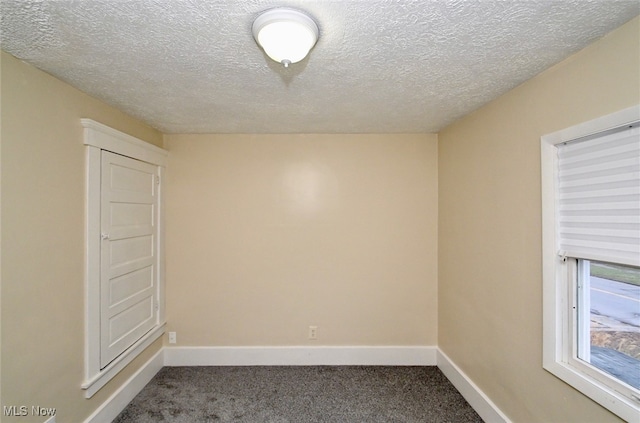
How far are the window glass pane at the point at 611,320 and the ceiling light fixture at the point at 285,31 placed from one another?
5.82 ft

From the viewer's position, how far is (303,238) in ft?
9.62

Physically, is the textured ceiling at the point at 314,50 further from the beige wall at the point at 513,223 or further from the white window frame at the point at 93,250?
the white window frame at the point at 93,250

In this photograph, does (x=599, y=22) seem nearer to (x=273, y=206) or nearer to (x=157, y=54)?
(x=157, y=54)

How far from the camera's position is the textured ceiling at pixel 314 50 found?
111 centimetres

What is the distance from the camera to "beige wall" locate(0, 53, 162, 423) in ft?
4.74

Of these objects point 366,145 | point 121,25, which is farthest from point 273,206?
point 121,25

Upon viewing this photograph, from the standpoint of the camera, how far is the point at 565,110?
1475mm

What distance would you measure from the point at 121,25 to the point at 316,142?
1.90 metres

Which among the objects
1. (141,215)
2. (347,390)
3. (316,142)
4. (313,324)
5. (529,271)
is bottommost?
(347,390)

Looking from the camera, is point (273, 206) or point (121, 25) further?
point (273, 206)

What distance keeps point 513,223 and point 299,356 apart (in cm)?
230

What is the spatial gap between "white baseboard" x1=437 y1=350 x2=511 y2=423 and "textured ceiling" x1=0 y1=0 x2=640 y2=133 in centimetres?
221

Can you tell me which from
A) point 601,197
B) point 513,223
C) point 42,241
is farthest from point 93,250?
point 601,197

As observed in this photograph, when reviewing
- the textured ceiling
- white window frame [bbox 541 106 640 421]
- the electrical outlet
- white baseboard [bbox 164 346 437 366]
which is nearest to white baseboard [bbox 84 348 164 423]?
white baseboard [bbox 164 346 437 366]
